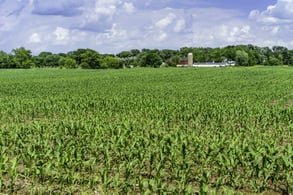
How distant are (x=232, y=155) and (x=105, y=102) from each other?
1328 cm

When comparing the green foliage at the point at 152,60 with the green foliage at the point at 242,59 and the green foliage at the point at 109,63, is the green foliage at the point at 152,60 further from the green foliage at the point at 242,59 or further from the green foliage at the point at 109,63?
the green foliage at the point at 242,59

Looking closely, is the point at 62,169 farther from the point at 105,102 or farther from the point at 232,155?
the point at 105,102

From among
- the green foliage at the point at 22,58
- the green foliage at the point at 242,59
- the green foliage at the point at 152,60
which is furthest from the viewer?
the green foliage at the point at 242,59

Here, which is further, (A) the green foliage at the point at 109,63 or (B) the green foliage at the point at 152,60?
(B) the green foliage at the point at 152,60

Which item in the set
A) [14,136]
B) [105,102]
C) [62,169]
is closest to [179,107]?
[105,102]

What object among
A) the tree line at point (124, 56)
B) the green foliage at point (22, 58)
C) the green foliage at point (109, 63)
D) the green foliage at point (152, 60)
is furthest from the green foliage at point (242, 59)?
the green foliage at point (22, 58)

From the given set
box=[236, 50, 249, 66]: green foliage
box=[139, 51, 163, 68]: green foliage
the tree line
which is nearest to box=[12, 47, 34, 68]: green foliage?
the tree line

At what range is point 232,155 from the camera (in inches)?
292

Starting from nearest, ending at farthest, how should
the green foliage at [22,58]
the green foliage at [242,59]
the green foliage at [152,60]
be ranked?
the green foliage at [22,58], the green foliage at [152,60], the green foliage at [242,59]

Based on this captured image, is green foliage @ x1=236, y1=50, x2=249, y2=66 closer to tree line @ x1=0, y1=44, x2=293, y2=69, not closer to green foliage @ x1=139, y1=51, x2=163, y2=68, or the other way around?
tree line @ x1=0, y1=44, x2=293, y2=69

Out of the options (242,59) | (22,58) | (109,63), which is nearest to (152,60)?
(109,63)

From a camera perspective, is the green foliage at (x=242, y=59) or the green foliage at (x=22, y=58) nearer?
the green foliage at (x=22, y=58)

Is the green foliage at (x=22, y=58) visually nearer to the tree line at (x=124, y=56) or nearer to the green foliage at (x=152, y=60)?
Answer: the tree line at (x=124, y=56)

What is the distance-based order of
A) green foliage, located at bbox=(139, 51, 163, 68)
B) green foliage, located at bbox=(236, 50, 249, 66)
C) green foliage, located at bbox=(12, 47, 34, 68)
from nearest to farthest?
1. green foliage, located at bbox=(12, 47, 34, 68)
2. green foliage, located at bbox=(139, 51, 163, 68)
3. green foliage, located at bbox=(236, 50, 249, 66)
